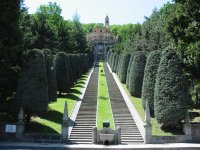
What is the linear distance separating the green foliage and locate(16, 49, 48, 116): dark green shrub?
990mm

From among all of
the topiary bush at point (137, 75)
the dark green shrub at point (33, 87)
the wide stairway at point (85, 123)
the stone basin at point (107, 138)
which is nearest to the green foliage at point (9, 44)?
the dark green shrub at point (33, 87)

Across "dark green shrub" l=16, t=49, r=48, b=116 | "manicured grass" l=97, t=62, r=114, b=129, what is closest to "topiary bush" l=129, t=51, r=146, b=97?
"manicured grass" l=97, t=62, r=114, b=129

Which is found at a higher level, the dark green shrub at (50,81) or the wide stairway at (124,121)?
the dark green shrub at (50,81)

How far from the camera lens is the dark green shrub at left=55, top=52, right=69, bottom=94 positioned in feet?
137

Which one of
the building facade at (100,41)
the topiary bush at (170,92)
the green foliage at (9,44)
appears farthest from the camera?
the building facade at (100,41)

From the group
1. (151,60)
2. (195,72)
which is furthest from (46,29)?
(195,72)

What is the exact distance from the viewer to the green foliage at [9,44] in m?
25.3

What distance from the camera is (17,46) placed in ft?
85.1

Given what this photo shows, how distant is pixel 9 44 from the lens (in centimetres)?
2577

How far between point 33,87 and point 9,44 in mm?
3662

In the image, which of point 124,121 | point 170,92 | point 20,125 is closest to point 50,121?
point 20,125

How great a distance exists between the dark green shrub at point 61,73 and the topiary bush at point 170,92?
1631cm

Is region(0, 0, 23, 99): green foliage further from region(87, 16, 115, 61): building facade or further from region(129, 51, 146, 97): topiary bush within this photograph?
region(87, 16, 115, 61): building facade

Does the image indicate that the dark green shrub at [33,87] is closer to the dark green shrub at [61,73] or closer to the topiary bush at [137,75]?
the dark green shrub at [61,73]
